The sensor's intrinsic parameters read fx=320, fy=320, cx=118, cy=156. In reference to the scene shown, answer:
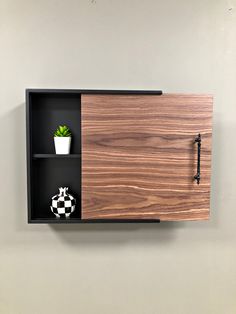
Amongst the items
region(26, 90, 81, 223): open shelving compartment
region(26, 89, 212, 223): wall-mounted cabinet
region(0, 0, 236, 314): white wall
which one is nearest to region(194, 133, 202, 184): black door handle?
region(26, 89, 212, 223): wall-mounted cabinet

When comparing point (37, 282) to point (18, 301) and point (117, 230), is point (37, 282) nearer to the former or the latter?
point (18, 301)

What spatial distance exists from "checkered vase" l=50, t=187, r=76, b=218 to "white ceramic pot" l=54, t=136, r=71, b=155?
180mm

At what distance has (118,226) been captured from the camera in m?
1.60

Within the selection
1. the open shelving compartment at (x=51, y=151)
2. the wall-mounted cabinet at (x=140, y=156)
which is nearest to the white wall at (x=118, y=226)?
the open shelving compartment at (x=51, y=151)

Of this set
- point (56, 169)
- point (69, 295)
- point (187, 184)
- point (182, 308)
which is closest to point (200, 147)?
point (187, 184)

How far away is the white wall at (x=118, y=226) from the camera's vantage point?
5.05 feet

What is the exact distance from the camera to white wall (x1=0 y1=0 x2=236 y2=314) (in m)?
1.54

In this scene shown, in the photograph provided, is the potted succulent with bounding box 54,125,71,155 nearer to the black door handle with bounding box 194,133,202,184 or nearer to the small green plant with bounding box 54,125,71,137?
the small green plant with bounding box 54,125,71,137

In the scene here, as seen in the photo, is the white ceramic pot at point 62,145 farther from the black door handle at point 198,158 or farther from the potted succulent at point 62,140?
the black door handle at point 198,158

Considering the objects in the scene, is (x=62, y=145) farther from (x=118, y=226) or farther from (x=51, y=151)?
(x=118, y=226)

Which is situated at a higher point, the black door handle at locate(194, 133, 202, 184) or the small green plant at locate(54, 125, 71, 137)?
the small green plant at locate(54, 125, 71, 137)

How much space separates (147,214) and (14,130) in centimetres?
75

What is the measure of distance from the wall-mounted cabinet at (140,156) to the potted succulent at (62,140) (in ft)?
0.15

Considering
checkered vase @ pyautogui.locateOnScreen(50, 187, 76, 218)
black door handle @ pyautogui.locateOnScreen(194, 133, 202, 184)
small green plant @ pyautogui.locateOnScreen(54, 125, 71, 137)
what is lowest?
checkered vase @ pyautogui.locateOnScreen(50, 187, 76, 218)
